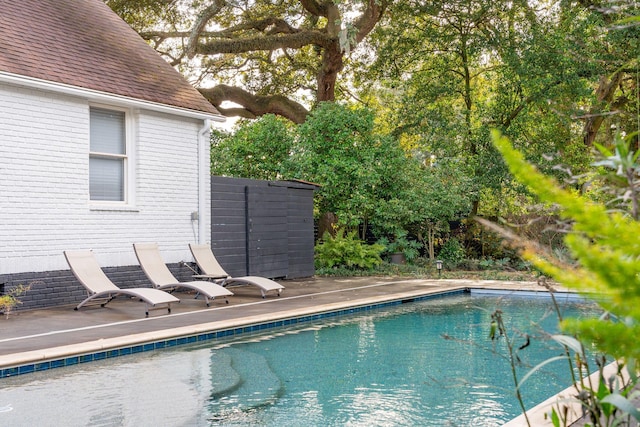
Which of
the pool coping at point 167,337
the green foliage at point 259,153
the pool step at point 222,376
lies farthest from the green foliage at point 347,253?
the pool step at point 222,376

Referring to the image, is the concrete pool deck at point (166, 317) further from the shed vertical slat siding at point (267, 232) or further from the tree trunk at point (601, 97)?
the tree trunk at point (601, 97)

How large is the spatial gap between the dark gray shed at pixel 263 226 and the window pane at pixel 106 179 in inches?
84.0

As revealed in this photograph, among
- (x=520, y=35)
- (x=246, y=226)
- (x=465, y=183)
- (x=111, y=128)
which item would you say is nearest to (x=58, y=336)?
(x=111, y=128)

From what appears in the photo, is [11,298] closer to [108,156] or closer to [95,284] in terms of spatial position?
[95,284]

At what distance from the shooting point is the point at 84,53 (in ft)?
37.7

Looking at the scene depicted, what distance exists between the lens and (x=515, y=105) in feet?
60.8

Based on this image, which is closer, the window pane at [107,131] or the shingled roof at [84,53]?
the shingled roof at [84,53]

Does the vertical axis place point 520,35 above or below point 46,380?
above

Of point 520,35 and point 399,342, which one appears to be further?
point 520,35

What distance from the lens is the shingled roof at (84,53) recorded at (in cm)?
1026

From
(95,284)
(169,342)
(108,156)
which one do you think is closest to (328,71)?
(108,156)

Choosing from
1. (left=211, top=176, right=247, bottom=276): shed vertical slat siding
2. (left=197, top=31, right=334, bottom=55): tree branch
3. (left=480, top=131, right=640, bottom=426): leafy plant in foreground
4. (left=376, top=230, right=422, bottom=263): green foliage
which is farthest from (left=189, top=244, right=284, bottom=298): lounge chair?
(left=480, top=131, right=640, bottom=426): leafy plant in foreground

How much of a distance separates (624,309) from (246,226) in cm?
1326

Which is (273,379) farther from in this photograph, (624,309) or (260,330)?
(624,309)
